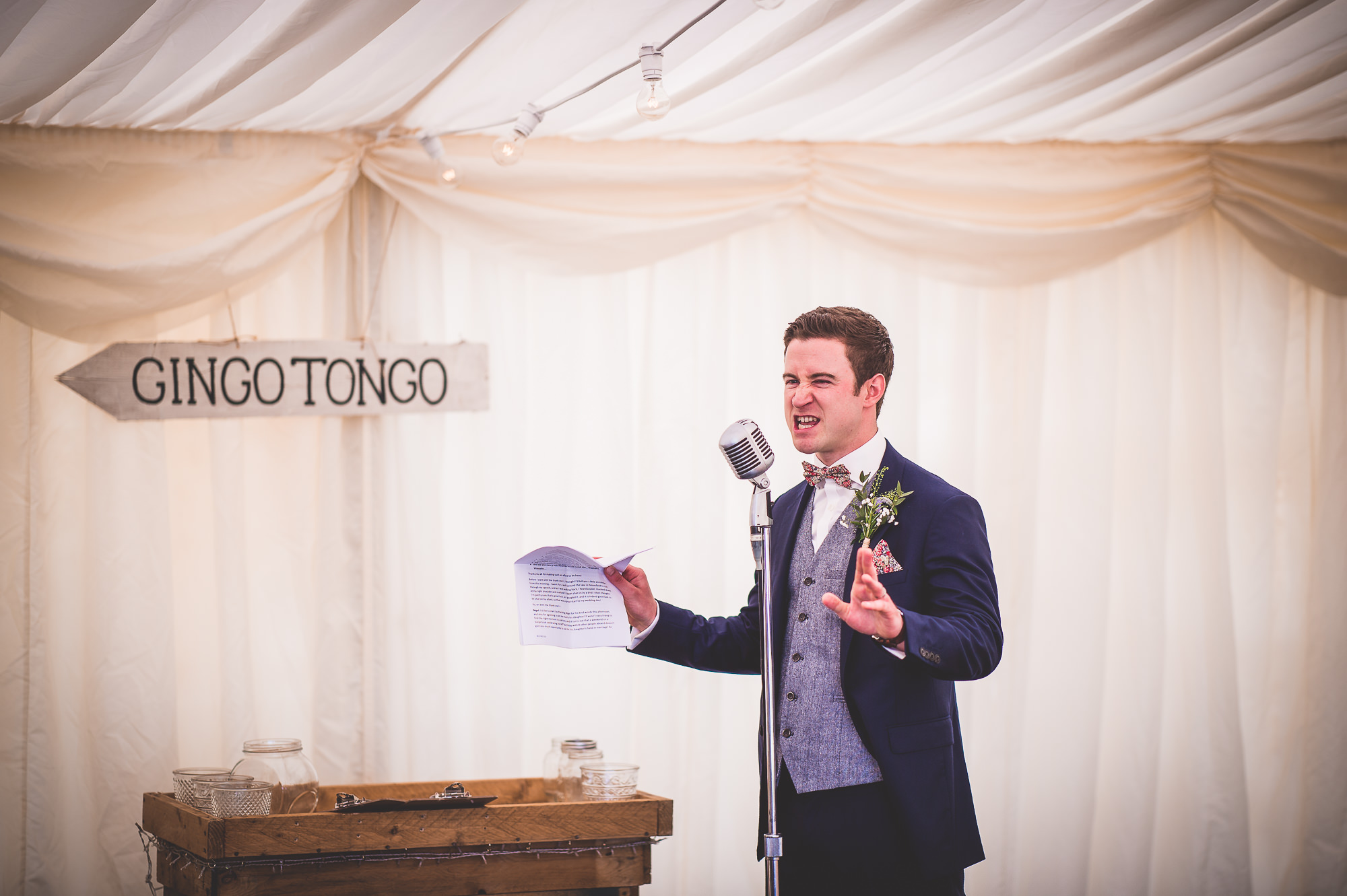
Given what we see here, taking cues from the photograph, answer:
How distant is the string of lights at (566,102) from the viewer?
104 inches

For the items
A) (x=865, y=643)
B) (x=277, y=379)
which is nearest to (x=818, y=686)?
(x=865, y=643)

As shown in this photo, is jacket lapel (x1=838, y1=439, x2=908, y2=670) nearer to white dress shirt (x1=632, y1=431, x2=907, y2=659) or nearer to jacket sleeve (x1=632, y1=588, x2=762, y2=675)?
white dress shirt (x1=632, y1=431, x2=907, y2=659)

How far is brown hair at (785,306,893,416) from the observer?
244cm

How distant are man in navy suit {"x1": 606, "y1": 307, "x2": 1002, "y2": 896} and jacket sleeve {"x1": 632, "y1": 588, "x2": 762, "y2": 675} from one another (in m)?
0.08

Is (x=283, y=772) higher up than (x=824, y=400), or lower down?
lower down

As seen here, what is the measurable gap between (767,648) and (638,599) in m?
0.54

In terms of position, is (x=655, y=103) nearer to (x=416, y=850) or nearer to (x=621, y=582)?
(x=621, y=582)

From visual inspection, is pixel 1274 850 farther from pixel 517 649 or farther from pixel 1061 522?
pixel 517 649

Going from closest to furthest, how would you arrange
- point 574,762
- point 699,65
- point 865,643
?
point 865,643
point 574,762
point 699,65

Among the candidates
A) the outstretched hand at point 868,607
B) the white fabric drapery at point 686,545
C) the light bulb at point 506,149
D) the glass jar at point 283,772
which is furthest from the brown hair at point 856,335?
the glass jar at point 283,772

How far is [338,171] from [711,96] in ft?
4.03

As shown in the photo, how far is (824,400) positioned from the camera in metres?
2.42

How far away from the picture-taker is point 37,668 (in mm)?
3342

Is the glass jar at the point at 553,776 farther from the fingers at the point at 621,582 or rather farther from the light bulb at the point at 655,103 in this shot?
the light bulb at the point at 655,103
